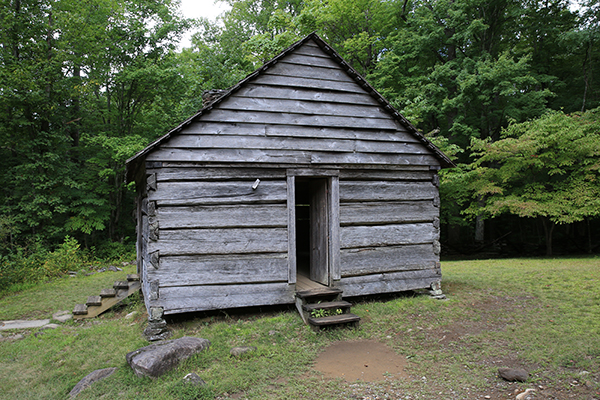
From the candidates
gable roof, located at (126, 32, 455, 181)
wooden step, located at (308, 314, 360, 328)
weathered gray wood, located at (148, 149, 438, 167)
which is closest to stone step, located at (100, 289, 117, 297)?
gable roof, located at (126, 32, 455, 181)

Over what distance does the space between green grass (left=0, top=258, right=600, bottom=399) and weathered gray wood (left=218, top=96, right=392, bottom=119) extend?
13.5 feet

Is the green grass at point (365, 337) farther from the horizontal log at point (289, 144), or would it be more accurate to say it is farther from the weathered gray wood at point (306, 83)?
the weathered gray wood at point (306, 83)

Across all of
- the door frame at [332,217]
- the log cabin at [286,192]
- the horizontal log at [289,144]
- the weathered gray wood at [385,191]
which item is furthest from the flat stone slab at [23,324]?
the weathered gray wood at [385,191]

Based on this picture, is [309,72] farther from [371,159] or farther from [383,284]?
[383,284]

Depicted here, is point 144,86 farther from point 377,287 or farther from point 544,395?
point 544,395

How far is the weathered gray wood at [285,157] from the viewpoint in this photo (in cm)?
679

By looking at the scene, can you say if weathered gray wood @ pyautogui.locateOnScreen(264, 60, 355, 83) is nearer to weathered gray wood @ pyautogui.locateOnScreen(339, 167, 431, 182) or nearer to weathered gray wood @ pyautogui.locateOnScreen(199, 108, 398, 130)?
weathered gray wood @ pyautogui.locateOnScreen(199, 108, 398, 130)

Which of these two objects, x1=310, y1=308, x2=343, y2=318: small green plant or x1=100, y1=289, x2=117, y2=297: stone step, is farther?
x1=100, y1=289, x2=117, y2=297: stone step

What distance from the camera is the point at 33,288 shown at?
11.3m

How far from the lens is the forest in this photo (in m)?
14.5

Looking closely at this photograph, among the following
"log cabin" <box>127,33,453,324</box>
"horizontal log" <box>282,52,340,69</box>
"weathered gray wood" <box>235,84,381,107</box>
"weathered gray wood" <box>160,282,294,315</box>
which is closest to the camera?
"weathered gray wood" <box>160,282,294,315</box>

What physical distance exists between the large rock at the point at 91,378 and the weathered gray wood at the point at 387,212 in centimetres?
488

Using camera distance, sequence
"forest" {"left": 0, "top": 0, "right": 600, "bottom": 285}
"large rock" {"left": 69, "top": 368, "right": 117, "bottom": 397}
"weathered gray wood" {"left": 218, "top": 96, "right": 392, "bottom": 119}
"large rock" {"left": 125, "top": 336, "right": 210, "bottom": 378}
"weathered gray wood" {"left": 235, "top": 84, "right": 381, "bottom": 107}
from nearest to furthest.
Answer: "large rock" {"left": 69, "top": 368, "right": 117, "bottom": 397} → "large rock" {"left": 125, "top": 336, "right": 210, "bottom": 378} → "weathered gray wood" {"left": 218, "top": 96, "right": 392, "bottom": 119} → "weathered gray wood" {"left": 235, "top": 84, "right": 381, "bottom": 107} → "forest" {"left": 0, "top": 0, "right": 600, "bottom": 285}

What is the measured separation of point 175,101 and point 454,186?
47.9 ft
